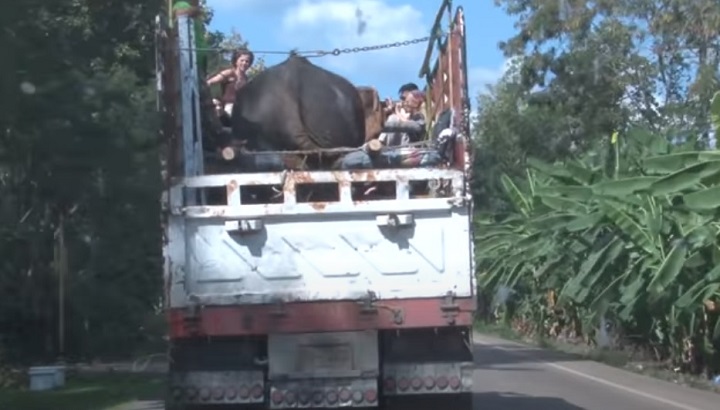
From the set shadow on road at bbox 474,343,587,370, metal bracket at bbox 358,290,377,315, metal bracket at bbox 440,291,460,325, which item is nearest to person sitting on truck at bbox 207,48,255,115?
Answer: metal bracket at bbox 358,290,377,315

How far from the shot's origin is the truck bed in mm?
13414

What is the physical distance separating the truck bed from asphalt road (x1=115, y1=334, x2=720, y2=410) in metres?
1.29

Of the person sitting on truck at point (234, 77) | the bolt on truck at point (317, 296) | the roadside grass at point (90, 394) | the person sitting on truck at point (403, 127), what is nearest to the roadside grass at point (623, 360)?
the roadside grass at point (90, 394)

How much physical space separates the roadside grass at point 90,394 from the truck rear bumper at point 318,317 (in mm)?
8153

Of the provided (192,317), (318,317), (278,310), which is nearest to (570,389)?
(318,317)

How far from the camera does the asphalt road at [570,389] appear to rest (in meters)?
20.9

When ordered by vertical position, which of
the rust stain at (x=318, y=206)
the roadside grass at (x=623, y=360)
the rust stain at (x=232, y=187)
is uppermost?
the rust stain at (x=232, y=187)

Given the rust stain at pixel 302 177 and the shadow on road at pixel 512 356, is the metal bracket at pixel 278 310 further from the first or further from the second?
the shadow on road at pixel 512 356

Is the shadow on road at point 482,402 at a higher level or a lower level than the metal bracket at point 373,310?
lower

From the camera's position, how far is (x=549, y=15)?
44.7 m

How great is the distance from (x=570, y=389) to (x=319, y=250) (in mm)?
11742

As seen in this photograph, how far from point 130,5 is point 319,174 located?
6331 mm

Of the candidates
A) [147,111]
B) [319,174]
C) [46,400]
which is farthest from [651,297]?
[319,174]

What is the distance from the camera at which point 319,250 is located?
1348 cm
